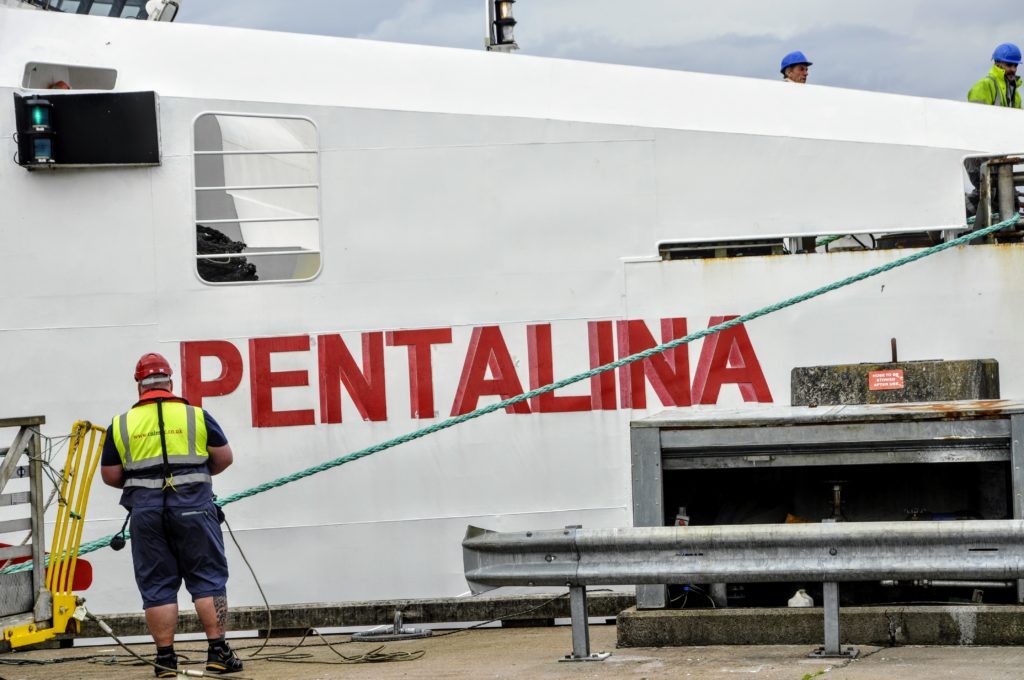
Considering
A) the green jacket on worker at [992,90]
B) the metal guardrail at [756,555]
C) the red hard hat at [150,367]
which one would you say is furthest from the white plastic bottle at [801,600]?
the green jacket on worker at [992,90]

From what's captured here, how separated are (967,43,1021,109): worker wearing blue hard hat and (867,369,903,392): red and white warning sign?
2595mm

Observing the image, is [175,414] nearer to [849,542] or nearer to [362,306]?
[362,306]

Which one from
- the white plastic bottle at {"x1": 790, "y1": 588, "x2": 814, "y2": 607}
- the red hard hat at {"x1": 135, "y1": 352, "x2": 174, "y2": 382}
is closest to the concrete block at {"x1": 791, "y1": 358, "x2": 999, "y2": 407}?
the white plastic bottle at {"x1": 790, "y1": 588, "x2": 814, "y2": 607}

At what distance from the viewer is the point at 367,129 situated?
752 centimetres

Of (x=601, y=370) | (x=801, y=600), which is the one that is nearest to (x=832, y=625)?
(x=801, y=600)

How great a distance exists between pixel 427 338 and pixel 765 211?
6.33ft

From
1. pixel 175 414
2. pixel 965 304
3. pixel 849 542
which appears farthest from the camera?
pixel 965 304

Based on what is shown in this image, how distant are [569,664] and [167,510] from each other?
1.86 m

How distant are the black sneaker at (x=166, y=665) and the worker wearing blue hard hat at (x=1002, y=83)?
5.64 m

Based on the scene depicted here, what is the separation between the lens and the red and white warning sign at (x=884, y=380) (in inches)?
260

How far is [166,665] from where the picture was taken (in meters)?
6.02

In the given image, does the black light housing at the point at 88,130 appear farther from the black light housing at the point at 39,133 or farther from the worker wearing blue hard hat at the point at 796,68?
the worker wearing blue hard hat at the point at 796,68

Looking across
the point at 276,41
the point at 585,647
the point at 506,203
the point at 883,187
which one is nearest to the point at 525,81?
the point at 506,203

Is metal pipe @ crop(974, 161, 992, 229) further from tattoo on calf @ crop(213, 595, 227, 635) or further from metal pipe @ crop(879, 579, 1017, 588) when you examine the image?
tattoo on calf @ crop(213, 595, 227, 635)
